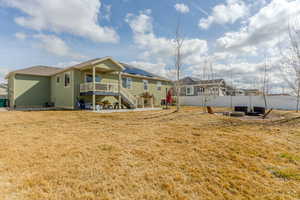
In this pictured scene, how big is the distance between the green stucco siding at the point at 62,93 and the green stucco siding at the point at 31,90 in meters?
0.85

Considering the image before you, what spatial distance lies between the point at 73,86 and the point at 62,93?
8.54 feet

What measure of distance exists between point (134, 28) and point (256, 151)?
1364 centimetres

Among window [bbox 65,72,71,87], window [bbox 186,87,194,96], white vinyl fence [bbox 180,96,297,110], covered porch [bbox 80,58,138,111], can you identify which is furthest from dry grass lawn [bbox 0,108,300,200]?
window [bbox 186,87,194,96]

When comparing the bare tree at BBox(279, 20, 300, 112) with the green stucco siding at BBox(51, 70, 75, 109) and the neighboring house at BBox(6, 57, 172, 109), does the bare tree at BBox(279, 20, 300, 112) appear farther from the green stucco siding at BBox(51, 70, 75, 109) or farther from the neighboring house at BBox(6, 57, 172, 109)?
the green stucco siding at BBox(51, 70, 75, 109)

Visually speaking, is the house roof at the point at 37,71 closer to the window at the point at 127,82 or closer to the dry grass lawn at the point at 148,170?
the window at the point at 127,82

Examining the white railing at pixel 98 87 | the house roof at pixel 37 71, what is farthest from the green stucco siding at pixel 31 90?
the white railing at pixel 98 87

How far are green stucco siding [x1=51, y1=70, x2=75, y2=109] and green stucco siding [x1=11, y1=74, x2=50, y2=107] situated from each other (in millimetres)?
854

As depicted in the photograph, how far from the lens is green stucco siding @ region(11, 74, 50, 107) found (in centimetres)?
1566

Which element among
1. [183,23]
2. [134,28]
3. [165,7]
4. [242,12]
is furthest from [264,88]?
[134,28]

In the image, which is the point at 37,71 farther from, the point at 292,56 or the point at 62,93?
the point at 292,56

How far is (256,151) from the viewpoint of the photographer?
395cm

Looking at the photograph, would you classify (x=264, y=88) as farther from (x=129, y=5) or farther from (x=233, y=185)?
(x=233, y=185)

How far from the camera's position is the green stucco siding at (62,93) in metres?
14.7

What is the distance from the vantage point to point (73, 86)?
14.5 metres
